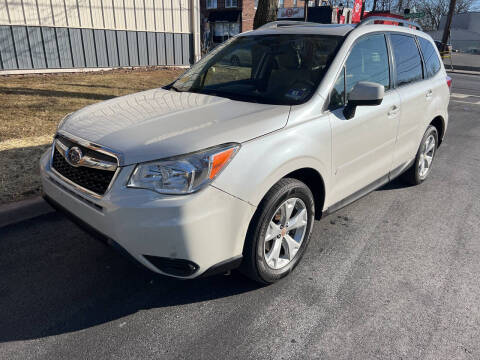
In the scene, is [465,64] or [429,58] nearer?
[429,58]

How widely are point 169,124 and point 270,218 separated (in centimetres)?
92

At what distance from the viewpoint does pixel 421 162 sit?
4844 mm

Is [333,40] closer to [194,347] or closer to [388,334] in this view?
[388,334]

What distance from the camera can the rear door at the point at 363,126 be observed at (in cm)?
312

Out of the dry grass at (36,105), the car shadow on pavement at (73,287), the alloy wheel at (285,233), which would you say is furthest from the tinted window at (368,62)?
the dry grass at (36,105)

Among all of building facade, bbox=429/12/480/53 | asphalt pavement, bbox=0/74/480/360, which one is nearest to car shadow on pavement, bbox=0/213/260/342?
asphalt pavement, bbox=0/74/480/360

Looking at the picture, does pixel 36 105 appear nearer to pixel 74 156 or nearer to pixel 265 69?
pixel 265 69

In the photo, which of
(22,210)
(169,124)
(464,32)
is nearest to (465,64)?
(464,32)

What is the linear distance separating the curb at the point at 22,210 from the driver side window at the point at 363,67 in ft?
9.83

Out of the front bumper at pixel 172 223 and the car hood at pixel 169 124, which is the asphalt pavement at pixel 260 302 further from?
the car hood at pixel 169 124

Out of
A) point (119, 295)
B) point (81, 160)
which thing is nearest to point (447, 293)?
point (119, 295)

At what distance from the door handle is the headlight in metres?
2.12

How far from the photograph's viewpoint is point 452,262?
328cm

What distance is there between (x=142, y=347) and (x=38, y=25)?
43.3 ft
